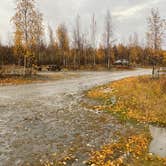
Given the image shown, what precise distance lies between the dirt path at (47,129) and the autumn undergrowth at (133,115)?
0.77m

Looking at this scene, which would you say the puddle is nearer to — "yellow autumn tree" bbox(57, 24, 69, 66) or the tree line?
the tree line

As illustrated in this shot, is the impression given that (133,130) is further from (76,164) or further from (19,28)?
(19,28)

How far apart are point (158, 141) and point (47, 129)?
204 inches

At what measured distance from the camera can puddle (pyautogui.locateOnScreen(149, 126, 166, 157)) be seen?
34.9ft

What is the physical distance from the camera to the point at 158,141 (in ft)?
39.8

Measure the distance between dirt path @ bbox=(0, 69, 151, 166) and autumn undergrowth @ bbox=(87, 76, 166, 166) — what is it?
77cm

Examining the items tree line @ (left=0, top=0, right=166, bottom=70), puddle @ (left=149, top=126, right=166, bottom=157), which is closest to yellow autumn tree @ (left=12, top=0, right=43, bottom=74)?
tree line @ (left=0, top=0, right=166, bottom=70)

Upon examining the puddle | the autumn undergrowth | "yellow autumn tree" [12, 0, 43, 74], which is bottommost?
the puddle

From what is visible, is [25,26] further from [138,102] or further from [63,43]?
[63,43]

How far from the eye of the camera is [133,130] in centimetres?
1345

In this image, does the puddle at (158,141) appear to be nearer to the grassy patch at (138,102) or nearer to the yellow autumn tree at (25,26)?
the grassy patch at (138,102)

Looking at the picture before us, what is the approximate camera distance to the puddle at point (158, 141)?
10641mm

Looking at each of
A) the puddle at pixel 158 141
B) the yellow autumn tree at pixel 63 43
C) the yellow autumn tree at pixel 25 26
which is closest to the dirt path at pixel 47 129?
the puddle at pixel 158 141

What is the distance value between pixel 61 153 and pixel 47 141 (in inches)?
61.0
